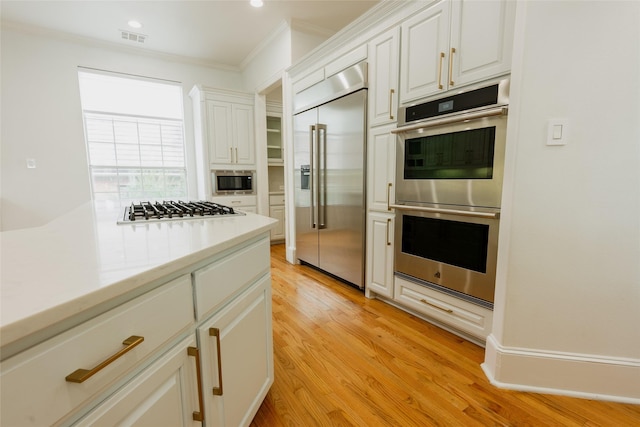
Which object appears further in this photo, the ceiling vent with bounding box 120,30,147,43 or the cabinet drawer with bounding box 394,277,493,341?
the ceiling vent with bounding box 120,30,147,43

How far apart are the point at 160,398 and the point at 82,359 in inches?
10.8

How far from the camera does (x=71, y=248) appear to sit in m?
0.75

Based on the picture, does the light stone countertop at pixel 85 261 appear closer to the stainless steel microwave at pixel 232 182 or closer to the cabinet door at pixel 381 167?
the cabinet door at pixel 381 167

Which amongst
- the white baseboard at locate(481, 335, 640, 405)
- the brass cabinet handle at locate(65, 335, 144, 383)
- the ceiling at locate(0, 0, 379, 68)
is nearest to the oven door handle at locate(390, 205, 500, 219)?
the white baseboard at locate(481, 335, 640, 405)

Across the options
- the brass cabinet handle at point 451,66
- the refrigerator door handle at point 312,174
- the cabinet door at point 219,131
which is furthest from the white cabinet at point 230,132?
the brass cabinet handle at point 451,66

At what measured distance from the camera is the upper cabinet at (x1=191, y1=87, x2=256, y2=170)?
13.4 feet

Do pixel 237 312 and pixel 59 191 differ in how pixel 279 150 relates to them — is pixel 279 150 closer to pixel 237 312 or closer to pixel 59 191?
pixel 59 191

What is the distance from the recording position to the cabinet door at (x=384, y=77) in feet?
6.87

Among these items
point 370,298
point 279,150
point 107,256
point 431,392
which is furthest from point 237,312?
point 279,150

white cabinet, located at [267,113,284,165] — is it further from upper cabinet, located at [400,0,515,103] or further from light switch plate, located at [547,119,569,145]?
light switch plate, located at [547,119,569,145]

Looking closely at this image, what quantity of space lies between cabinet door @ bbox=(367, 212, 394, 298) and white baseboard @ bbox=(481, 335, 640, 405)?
89 centimetres

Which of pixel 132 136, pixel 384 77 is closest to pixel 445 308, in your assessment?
→ pixel 384 77

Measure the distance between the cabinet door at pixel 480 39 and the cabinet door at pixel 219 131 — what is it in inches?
132

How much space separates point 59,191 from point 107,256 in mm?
4233
